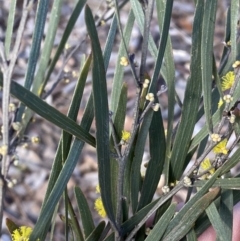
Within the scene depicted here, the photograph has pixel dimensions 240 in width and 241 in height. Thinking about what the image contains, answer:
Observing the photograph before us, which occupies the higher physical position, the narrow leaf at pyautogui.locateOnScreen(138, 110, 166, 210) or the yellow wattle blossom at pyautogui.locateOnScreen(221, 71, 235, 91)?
the yellow wattle blossom at pyautogui.locateOnScreen(221, 71, 235, 91)

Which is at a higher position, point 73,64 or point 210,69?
point 73,64

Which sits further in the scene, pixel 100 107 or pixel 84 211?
pixel 84 211

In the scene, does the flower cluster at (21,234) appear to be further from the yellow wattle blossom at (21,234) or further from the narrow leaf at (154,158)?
the narrow leaf at (154,158)

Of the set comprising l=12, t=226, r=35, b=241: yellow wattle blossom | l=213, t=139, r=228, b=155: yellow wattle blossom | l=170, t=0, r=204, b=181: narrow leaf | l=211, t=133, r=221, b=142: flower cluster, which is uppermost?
l=170, t=0, r=204, b=181: narrow leaf

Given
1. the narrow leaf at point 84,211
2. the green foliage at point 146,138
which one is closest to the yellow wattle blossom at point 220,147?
the green foliage at point 146,138

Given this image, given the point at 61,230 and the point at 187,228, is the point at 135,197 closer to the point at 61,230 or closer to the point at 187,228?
the point at 187,228

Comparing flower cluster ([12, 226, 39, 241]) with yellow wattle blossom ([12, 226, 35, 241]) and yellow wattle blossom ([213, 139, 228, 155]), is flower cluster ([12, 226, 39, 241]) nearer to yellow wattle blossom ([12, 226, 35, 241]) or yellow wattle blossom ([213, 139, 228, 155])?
yellow wattle blossom ([12, 226, 35, 241])

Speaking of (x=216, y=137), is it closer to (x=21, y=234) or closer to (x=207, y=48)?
(x=207, y=48)

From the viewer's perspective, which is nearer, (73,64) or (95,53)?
(95,53)

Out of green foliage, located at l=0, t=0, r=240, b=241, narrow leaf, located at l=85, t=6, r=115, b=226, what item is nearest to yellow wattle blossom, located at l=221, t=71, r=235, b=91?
green foliage, located at l=0, t=0, r=240, b=241

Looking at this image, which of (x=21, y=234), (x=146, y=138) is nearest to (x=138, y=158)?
(x=146, y=138)

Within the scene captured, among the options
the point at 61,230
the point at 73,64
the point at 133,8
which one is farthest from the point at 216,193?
the point at 73,64
